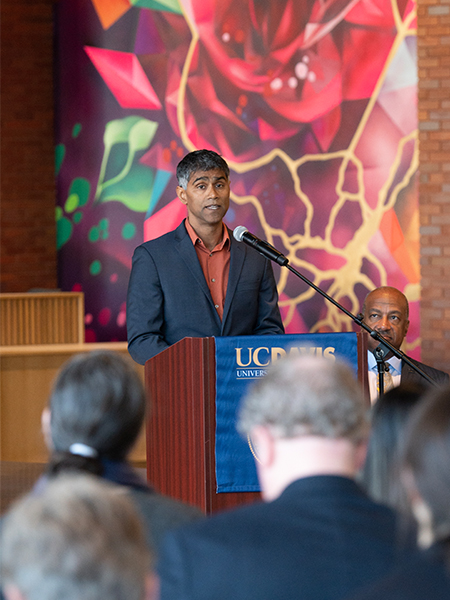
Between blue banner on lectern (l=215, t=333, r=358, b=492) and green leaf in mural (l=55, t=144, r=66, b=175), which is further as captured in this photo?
green leaf in mural (l=55, t=144, r=66, b=175)

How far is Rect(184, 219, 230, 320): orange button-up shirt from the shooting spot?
10.2 ft

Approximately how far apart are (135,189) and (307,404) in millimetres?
5131

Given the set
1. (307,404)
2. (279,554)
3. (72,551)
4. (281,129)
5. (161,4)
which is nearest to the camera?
(72,551)

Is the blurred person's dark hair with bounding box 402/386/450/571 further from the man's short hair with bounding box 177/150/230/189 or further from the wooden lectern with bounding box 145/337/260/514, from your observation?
the man's short hair with bounding box 177/150/230/189

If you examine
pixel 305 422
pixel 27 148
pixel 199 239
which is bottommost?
pixel 305 422

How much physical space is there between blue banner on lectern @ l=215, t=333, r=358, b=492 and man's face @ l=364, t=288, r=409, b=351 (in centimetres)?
108

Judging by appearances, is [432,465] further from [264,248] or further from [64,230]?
[64,230]

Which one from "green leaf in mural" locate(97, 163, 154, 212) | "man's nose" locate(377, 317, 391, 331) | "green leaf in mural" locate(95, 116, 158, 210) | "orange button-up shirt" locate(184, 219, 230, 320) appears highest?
"green leaf in mural" locate(95, 116, 158, 210)

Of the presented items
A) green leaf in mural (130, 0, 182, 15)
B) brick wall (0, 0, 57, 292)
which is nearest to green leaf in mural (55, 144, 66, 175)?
brick wall (0, 0, 57, 292)

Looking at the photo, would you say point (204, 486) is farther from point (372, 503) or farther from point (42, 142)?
point (42, 142)

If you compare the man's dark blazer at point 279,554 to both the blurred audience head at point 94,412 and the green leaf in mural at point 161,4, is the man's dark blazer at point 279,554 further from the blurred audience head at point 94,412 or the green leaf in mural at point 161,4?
the green leaf in mural at point 161,4

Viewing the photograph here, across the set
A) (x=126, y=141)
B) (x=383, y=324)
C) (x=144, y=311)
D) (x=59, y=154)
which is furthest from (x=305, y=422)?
(x=59, y=154)

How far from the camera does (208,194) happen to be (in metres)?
2.97

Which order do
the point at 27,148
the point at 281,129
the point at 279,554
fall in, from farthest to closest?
the point at 27,148
the point at 281,129
the point at 279,554
